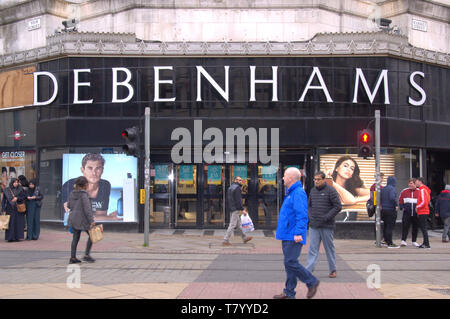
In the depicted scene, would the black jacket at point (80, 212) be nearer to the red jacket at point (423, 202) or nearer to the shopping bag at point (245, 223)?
the shopping bag at point (245, 223)

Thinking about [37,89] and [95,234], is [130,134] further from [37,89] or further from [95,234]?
[37,89]

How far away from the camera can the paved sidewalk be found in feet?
25.1

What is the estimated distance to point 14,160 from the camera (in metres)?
19.1

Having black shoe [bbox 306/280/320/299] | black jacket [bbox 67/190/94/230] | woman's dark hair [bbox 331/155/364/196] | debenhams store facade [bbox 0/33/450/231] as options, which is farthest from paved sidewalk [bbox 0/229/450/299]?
debenhams store facade [bbox 0/33/450/231]

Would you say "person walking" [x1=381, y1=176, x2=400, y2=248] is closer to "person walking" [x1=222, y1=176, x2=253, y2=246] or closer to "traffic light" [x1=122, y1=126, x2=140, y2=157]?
"person walking" [x1=222, y1=176, x2=253, y2=246]

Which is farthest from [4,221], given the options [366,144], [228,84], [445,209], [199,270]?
[445,209]

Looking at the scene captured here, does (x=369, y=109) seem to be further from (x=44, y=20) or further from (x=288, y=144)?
(x=44, y=20)

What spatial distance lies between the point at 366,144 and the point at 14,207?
375 inches

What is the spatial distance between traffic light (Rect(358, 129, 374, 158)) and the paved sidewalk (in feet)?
8.09

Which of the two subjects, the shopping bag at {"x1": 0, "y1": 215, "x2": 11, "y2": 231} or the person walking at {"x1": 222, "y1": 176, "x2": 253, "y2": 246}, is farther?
the person walking at {"x1": 222, "y1": 176, "x2": 253, "y2": 246}
